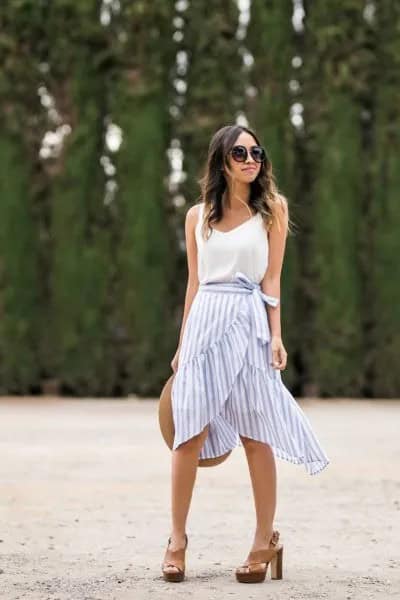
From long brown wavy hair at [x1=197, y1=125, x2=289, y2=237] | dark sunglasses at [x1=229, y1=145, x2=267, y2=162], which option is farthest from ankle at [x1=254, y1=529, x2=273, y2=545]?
dark sunglasses at [x1=229, y1=145, x2=267, y2=162]

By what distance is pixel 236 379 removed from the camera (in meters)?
4.05

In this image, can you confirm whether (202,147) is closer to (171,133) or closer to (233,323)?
(171,133)

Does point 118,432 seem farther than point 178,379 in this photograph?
Yes

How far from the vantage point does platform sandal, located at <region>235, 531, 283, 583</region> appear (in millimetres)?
3998

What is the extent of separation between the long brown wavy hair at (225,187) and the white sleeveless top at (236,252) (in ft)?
0.15

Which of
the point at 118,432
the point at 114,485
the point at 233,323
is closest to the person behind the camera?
the point at 233,323

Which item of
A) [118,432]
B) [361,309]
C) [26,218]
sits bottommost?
[118,432]

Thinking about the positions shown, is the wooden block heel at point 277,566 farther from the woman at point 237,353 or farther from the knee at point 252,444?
the knee at point 252,444

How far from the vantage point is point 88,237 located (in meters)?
13.2

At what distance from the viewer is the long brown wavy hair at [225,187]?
13.6 feet

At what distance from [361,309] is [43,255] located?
369 centimetres

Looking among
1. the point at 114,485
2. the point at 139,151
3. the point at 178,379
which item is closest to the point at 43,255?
the point at 139,151

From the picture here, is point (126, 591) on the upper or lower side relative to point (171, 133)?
lower

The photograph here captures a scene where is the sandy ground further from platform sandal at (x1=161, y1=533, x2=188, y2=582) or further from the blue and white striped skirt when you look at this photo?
the blue and white striped skirt
